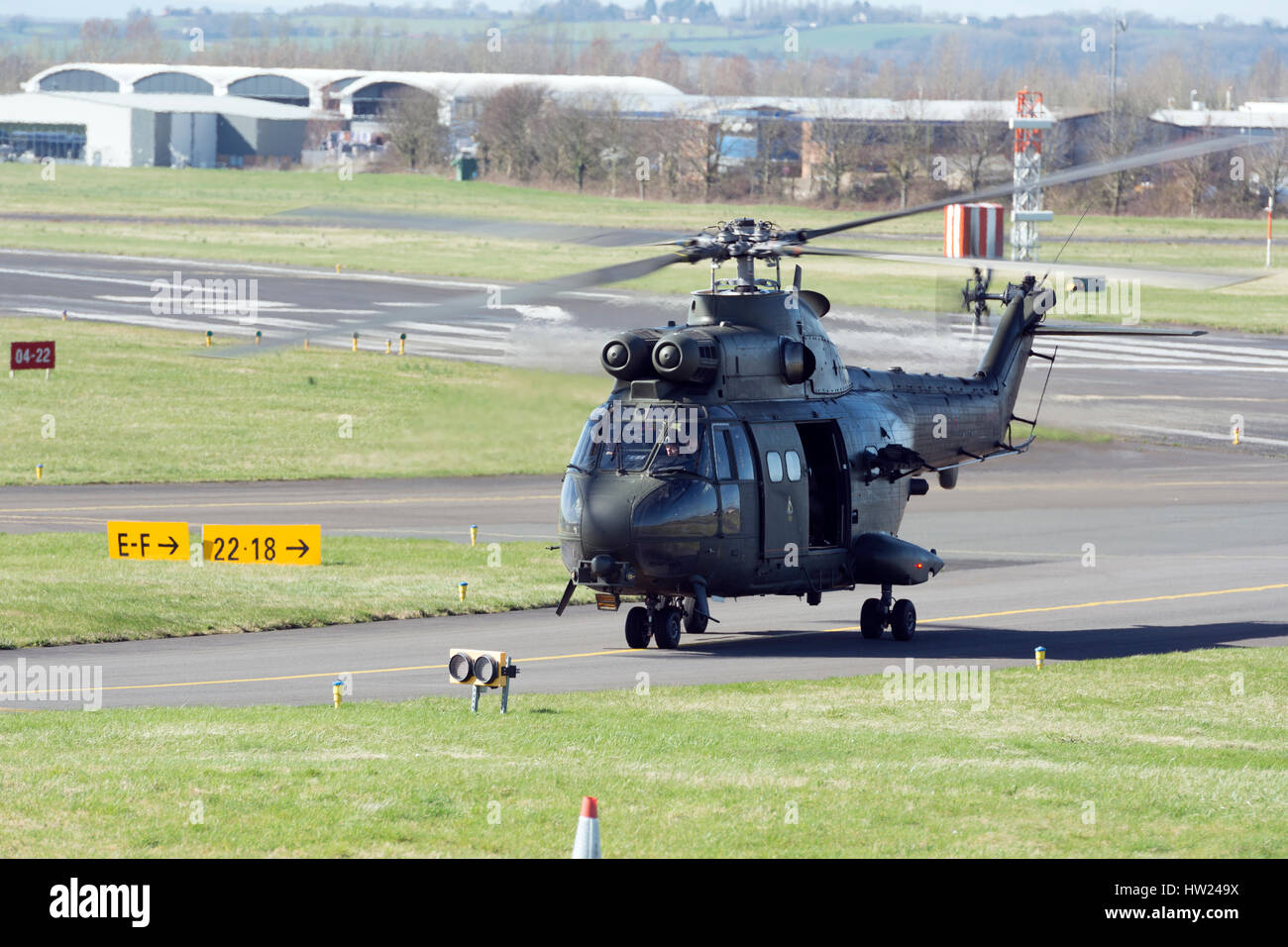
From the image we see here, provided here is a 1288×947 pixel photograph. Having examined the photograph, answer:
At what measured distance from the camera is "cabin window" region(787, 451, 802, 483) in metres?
25.4

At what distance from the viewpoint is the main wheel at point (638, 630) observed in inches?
1019

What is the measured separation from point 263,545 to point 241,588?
8.05ft

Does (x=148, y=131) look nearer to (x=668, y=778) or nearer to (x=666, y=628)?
(x=666, y=628)

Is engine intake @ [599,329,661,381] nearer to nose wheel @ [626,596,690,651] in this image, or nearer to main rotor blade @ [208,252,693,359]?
main rotor blade @ [208,252,693,359]

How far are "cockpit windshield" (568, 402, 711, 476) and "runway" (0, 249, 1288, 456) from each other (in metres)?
11.2

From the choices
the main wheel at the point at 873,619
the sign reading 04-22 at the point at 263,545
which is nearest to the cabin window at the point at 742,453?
the main wheel at the point at 873,619

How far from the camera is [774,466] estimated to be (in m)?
25.2

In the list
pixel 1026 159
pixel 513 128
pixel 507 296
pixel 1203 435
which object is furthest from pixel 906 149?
pixel 507 296

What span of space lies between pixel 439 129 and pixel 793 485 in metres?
132

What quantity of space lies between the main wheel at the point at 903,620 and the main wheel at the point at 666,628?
11.7 ft

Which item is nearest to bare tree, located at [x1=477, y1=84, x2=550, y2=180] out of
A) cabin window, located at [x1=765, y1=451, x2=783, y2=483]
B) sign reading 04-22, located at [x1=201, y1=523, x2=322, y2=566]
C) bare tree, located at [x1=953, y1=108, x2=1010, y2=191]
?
bare tree, located at [x1=953, y1=108, x2=1010, y2=191]
